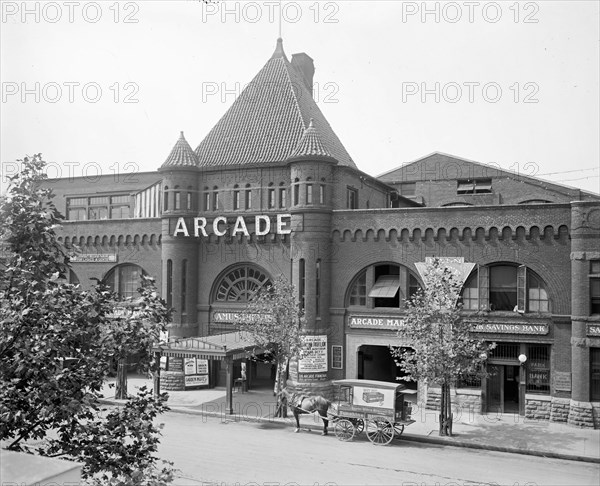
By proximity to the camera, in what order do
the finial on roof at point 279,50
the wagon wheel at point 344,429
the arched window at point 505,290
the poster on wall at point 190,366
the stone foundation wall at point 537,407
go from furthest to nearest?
the finial on roof at point 279,50 < the poster on wall at point 190,366 < the arched window at point 505,290 < the stone foundation wall at point 537,407 < the wagon wheel at point 344,429

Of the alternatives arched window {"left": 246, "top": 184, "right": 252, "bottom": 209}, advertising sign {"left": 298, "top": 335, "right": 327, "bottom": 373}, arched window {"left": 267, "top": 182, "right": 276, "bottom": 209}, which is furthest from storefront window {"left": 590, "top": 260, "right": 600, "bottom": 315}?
arched window {"left": 246, "top": 184, "right": 252, "bottom": 209}

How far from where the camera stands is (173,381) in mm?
33312

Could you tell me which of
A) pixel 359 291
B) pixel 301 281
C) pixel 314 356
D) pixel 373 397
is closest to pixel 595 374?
pixel 373 397

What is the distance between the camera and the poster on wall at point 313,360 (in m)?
29.8

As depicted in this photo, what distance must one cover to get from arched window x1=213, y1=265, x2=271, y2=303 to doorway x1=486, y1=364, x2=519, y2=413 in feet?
42.1

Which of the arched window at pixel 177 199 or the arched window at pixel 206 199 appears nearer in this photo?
the arched window at pixel 177 199

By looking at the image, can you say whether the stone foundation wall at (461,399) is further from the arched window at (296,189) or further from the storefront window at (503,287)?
the arched window at (296,189)

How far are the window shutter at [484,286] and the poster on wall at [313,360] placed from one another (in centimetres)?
794

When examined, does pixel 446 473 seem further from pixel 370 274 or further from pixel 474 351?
pixel 370 274

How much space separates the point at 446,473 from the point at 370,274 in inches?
511

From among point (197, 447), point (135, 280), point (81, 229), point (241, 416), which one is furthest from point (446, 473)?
point (81, 229)

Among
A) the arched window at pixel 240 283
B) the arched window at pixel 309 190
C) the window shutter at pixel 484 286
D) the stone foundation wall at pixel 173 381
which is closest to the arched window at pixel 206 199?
the arched window at pixel 240 283

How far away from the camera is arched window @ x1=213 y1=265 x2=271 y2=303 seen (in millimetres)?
33688

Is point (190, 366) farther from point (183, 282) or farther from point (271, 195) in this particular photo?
point (271, 195)
